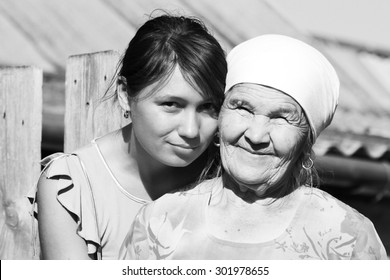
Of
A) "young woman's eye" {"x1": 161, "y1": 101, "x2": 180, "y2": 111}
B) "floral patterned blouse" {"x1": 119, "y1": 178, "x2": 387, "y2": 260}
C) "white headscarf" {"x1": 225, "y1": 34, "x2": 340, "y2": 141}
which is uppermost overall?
"white headscarf" {"x1": 225, "y1": 34, "x2": 340, "y2": 141}

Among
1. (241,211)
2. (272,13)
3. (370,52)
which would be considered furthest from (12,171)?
(370,52)

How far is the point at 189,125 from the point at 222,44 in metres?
1.64

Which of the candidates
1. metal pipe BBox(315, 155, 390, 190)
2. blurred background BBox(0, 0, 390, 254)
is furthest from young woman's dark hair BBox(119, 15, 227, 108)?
metal pipe BBox(315, 155, 390, 190)

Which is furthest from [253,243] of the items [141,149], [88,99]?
[88,99]

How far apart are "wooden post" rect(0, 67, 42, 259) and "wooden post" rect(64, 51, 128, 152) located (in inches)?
4.7

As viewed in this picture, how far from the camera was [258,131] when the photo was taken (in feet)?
10.5

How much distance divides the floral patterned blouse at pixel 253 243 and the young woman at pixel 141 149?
0.20 m

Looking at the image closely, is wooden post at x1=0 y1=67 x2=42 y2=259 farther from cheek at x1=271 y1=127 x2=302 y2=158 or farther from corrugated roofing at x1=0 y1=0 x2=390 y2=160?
cheek at x1=271 y1=127 x2=302 y2=158

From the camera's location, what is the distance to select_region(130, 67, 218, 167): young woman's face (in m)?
3.43

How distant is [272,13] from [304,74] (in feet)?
12.2

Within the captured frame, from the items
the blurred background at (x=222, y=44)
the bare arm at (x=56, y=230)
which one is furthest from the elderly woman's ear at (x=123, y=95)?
the blurred background at (x=222, y=44)

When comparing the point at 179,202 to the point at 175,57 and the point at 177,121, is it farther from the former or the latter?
the point at 175,57

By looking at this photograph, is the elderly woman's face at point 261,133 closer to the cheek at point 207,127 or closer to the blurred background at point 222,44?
the cheek at point 207,127

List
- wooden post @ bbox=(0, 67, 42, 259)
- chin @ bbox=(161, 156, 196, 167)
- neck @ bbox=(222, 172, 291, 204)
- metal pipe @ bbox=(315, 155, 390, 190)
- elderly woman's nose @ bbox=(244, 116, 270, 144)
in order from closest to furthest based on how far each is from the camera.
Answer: elderly woman's nose @ bbox=(244, 116, 270, 144)
neck @ bbox=(222, 172, 291, 204)
chin @ bbox=(161, 156, 196, 167)
wooden post @ bbox=(0, 67, 42, 259)
metal pipe @ bbox=(315, 155, 390, 190)
